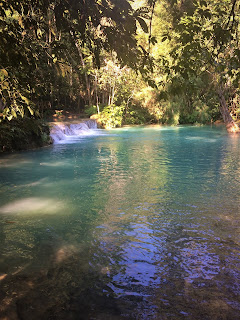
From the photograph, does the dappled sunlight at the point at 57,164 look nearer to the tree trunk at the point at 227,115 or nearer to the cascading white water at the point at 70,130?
the cascading white water at the point at 70,130

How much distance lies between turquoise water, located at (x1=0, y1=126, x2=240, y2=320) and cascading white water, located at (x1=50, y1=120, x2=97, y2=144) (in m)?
9.46

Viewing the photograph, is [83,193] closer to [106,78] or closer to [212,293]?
[212,293]

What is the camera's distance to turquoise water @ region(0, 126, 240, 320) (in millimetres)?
3570

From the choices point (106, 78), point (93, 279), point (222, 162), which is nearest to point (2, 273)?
point (93, 279)

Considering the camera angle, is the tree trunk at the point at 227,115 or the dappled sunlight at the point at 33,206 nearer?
the dappled sunlight at the point at 33,206

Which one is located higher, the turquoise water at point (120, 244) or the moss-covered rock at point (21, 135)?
the moss-covered rock at point (21, 135)

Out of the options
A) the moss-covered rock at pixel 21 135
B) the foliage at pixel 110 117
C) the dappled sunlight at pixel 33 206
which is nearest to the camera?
the dappled sunlight at pixel 33 206

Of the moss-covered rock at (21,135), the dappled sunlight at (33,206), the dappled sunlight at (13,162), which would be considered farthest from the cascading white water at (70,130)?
the dappled sunlight at (33,206)

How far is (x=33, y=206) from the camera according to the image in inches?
283

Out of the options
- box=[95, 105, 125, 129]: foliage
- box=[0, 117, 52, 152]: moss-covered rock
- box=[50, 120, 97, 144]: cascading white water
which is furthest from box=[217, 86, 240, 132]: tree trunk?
box=[0, 117, 52, 152]: moss-covered rock

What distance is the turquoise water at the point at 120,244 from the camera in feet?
11.7

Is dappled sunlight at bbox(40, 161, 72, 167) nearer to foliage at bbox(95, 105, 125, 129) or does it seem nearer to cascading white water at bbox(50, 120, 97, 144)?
cascading white water at bbox(50, 120, 97, 144)

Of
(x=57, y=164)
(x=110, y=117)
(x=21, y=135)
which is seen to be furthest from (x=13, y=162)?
(x=110, y=117)

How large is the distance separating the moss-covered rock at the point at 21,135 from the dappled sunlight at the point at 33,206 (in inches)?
262
